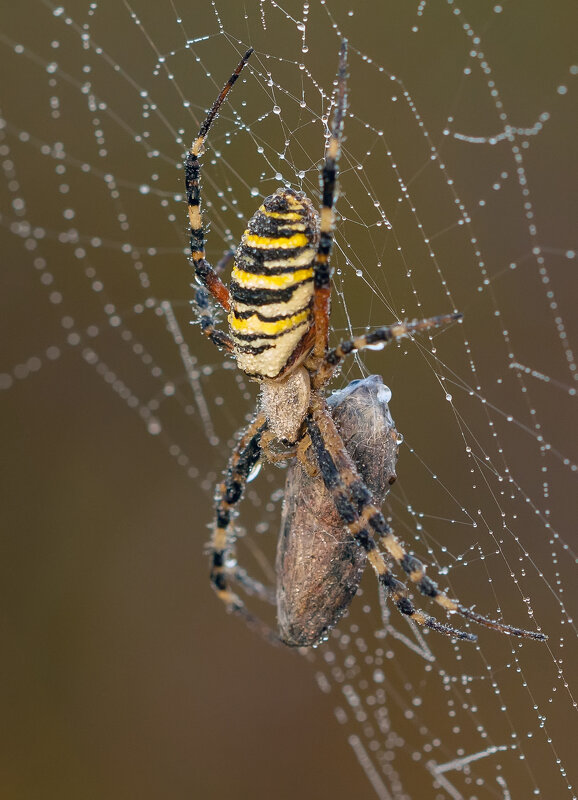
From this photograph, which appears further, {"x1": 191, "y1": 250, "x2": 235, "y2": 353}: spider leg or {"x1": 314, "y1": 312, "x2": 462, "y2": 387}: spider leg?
{"x1": 191, "y1": 250, "x2": 235, "y2": 353}: spider leg

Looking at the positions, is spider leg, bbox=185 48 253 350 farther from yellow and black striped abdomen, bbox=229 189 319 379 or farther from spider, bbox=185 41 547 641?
yellow and black striped abdomen, bbox=229 189 319 379

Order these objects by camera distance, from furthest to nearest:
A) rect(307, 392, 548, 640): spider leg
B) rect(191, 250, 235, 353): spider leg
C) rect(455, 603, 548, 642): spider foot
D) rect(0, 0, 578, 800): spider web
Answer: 1. rect(0, 0, 578, 800): spider web
2. rect(191, 250, 235, 353): spider leg
3. rect(307, 392, 548, 640): spider leg
4. rect(455, 603, 548, 642): spider foot

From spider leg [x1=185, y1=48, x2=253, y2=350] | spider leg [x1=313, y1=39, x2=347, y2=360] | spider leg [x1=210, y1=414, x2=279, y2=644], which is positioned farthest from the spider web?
spider leg [x1=313, y1=39, x2=347, y2=360]

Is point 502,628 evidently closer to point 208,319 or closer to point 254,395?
point 208,319

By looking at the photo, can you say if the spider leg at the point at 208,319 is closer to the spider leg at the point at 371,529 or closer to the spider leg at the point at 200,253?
the spider leg at the point at 200,253

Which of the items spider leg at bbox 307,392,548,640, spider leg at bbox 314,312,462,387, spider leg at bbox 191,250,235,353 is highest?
spider leg at bbox 191,250,235,353

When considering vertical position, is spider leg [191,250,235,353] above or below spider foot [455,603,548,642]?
above

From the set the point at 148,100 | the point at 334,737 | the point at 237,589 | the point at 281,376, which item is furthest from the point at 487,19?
the point at 334,737
